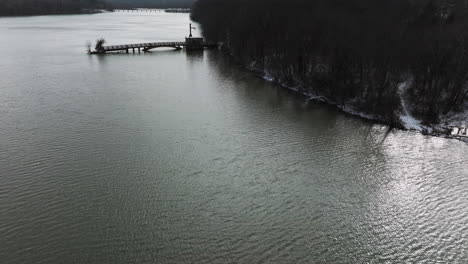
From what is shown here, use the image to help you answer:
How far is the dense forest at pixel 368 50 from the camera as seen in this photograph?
96.1 feet

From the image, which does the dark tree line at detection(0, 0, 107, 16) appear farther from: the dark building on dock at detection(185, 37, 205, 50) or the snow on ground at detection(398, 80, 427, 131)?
the snow on ground at detection(398, 80, 427, 131)

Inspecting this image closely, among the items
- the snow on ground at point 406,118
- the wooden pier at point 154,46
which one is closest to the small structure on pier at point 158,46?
the wooden pier at point 154,46

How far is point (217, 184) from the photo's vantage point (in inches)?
778

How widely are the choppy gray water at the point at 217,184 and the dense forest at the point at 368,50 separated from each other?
3.72 metres

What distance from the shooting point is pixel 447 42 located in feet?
100

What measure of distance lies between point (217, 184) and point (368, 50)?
74.6 ft

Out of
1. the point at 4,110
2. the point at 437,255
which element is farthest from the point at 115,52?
the point at 437,255

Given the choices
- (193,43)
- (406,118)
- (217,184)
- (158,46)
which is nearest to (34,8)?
(158,46)

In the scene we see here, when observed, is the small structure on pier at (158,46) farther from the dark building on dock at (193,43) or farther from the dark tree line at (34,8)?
the dark tree line at (34,8)

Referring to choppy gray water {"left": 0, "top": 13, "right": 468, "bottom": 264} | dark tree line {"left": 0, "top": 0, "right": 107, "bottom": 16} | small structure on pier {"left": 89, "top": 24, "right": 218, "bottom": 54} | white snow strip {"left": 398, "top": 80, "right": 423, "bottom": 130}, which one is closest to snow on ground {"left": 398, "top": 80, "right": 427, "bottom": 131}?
white snow strip {"left": 398, "top": 80, "right": 423, "bottom": 130}

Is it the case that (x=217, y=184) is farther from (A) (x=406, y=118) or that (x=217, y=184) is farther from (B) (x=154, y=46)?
(B) (x=154, y=46)

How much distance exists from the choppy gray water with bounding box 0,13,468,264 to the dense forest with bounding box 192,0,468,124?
12.2 feet

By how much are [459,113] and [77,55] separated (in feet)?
187

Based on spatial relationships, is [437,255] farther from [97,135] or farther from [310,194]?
[97,135]
